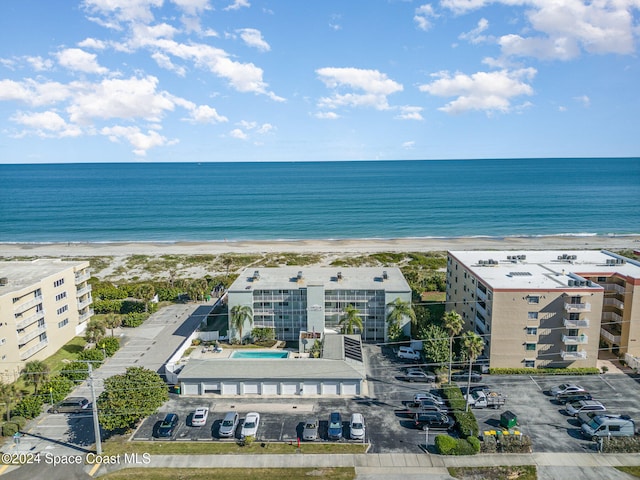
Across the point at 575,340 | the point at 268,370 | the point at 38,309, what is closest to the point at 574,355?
the point at 575,340

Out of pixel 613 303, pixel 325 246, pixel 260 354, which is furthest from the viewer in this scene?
pixel 325 246

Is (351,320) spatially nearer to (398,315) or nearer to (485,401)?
(398,315)

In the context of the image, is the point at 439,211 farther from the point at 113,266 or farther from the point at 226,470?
the point at 226,470

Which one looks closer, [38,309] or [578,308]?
[578,308]

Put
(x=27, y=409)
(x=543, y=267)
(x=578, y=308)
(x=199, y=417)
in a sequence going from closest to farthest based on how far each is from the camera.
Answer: (x=199, y=417)
(x=27, y=409)
(x=578, y=308)
(x=543, y=267)

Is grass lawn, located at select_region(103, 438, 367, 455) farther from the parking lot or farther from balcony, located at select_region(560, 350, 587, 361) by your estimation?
balcony, located at select_region(560, 350, 587, 361)

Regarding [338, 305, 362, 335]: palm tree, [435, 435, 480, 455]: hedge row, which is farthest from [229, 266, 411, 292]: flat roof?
[435, 435, 480, 455]: hedge row
